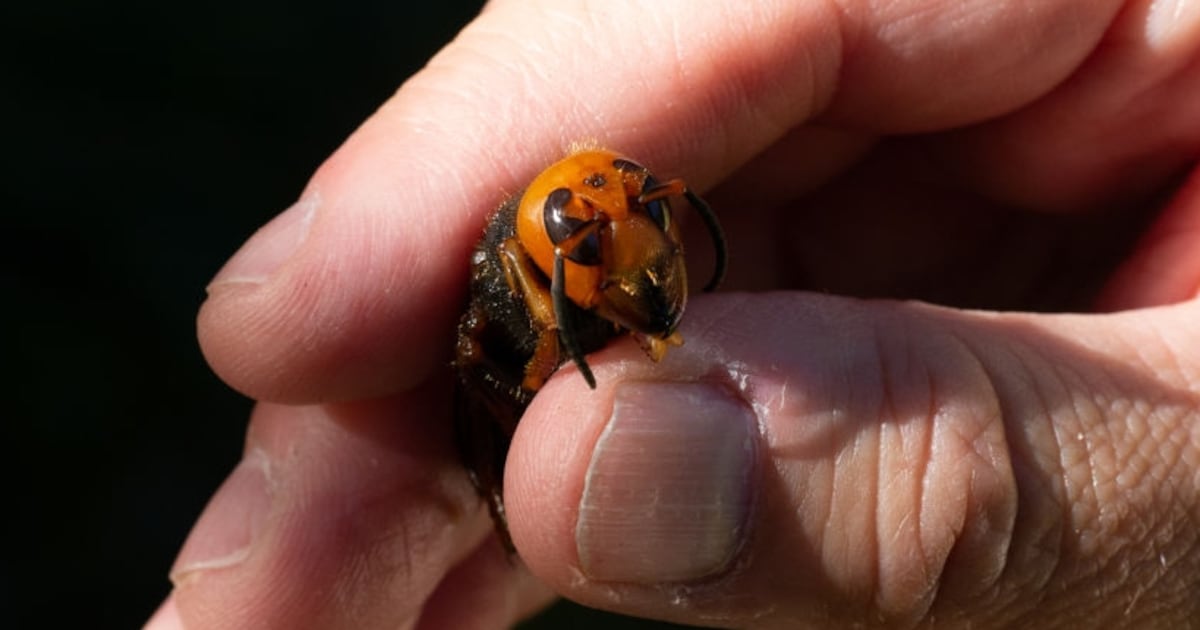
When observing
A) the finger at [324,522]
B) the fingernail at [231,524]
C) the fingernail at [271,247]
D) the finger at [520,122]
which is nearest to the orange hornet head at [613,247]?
the finger at [520,122]

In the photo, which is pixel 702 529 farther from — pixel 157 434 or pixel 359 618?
pixel 157 434

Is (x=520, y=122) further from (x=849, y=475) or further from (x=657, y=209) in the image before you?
(x=849, y=475)

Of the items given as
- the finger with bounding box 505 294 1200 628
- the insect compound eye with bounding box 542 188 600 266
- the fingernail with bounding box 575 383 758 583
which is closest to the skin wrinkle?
the finger with bounding box 505 294 1200 628

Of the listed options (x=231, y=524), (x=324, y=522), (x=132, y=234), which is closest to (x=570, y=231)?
(x=324, y=522)

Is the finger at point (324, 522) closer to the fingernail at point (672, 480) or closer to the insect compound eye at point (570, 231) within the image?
the fingernail at point (672, 480)

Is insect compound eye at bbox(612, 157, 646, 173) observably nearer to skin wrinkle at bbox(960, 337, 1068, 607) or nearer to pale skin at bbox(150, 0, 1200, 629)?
pale skin at bbox(150, 0, 1200, 629)
